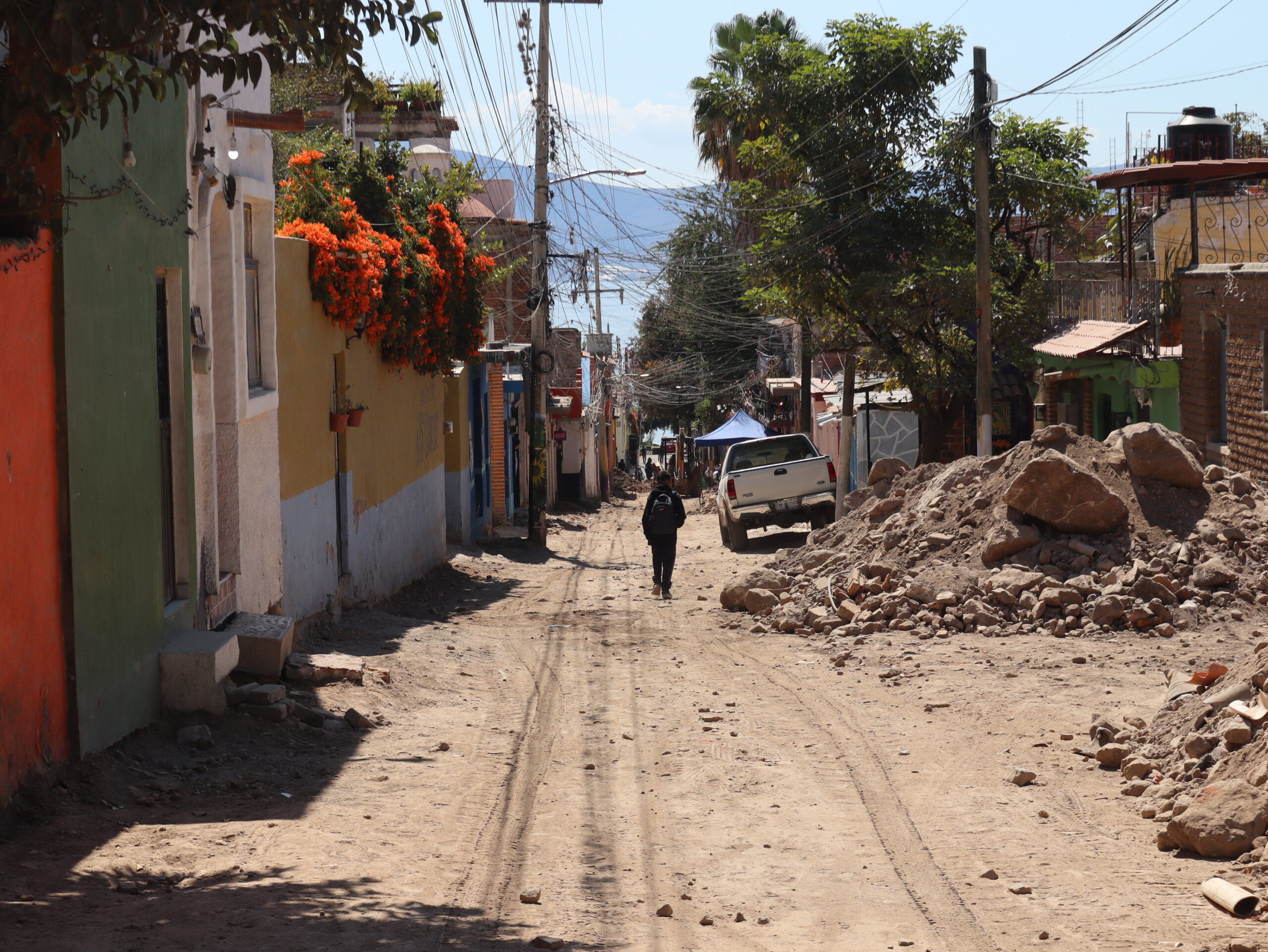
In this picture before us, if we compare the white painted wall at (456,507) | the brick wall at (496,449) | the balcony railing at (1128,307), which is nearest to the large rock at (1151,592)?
the balcony railing at (1128,307)

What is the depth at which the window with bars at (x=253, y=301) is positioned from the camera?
11.4 m

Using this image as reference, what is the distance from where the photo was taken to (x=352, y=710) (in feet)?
30.0

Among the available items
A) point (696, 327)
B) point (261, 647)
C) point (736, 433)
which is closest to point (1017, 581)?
point (261, 647)

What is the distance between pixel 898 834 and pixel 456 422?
1784cm

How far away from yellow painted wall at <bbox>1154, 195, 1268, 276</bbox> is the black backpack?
875 cm

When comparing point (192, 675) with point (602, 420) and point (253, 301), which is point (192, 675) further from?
point (602, 420)

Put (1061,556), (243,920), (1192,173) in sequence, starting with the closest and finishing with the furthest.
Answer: (243,920)
(1061,556)
(1192,173)

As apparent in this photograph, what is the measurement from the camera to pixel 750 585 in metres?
15.3

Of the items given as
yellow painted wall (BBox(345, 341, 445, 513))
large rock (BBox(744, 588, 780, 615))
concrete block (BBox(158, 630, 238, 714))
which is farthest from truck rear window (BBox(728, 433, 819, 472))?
concrete block (BBox(158, 630, 238, 714))

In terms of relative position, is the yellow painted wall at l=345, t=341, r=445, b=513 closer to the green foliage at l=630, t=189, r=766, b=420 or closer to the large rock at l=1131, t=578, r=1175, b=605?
the large rock at l=1131, t=578, r=1175, b=605

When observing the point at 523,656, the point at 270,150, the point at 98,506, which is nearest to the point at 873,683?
the point at 523,656

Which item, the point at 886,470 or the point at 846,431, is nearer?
the point at 886,470

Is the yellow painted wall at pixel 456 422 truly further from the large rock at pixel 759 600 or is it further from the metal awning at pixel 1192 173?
the metal awning at pixel 1192 173

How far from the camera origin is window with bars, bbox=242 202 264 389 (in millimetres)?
11430
